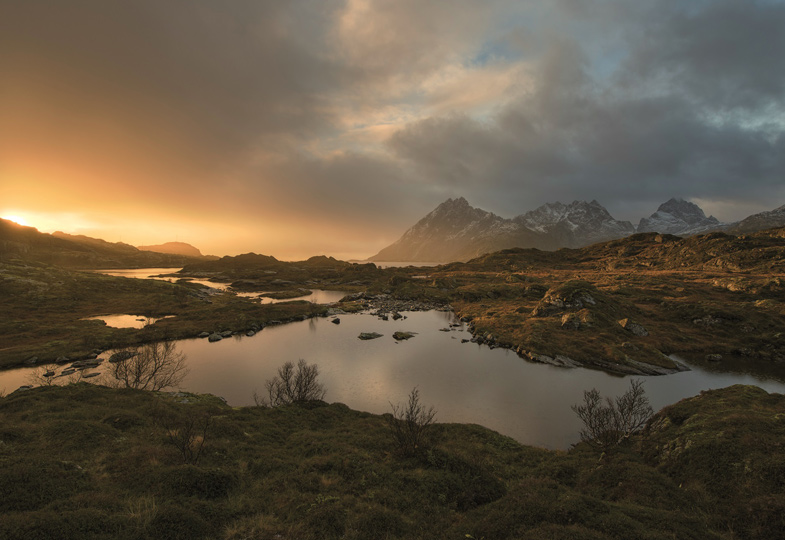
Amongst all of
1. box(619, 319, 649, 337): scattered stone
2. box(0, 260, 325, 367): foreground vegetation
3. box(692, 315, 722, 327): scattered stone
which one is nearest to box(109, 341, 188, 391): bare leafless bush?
box(0, 260, 325, 367): foreground vegetation

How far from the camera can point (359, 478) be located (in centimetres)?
1972

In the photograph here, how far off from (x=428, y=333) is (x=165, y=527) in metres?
64.1

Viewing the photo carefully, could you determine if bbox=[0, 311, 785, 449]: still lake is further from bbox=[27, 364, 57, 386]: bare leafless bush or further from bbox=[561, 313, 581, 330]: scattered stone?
bbox=[561, 313, 581, 330]: scattered stone

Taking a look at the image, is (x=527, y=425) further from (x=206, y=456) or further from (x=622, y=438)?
(x=206, y=456)

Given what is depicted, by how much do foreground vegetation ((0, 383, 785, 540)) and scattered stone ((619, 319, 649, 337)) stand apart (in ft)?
123

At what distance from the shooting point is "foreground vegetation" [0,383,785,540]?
528 inches

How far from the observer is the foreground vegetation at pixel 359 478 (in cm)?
1341

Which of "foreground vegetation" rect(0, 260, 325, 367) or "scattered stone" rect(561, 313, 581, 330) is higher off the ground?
"scattered stone" rect(561, 313, 581, 330)

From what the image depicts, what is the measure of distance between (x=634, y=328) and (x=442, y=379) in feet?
163

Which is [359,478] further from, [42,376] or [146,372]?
[42,376]

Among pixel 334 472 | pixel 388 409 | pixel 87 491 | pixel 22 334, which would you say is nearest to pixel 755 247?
pixel 388 409

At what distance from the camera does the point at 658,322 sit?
241 ft

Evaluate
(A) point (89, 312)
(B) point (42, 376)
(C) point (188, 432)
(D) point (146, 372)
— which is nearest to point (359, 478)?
(C) point (188, 432)

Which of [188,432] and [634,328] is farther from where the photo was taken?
[634,328]
